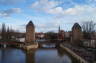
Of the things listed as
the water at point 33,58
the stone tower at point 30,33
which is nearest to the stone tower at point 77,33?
the stone tower at point 30,33

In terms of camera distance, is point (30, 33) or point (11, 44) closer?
point (30, 33)

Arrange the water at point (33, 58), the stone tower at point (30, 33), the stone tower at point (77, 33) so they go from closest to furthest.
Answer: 1. the water at point (33, 58)
2. the stone tower at point (77, 33)
3. the stone tower at point (30, 33)

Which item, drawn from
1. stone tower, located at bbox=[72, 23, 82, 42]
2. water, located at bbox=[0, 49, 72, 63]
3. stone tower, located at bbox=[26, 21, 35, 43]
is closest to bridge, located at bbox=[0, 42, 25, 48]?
stone tower, located at bbox=[26, 21, 35, 43]

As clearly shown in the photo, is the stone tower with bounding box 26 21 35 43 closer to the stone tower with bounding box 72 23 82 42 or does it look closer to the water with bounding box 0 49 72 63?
the stone tower with bounding box 72 23 82 42

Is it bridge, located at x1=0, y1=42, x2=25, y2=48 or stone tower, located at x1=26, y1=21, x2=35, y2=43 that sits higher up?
stone tower, located at x1=26, y1=21, x2=35, y2=43

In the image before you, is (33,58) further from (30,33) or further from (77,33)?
(77,33)

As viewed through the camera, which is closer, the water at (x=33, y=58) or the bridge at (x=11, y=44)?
the water at (x=33, y=58)

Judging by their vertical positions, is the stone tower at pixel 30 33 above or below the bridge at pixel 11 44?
above

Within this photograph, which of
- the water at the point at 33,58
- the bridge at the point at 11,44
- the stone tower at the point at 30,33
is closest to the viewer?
the water at the point at 33,58

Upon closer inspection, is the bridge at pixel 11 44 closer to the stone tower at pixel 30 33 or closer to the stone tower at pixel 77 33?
the stone tower at pixel 30 33

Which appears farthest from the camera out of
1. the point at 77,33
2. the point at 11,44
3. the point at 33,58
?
the point at 11,44

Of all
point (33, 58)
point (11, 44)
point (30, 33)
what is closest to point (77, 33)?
point (30, 33)

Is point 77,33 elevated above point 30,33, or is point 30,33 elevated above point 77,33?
point 30,33

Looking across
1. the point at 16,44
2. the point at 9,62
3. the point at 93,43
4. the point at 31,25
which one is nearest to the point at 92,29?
the point at 93,43
